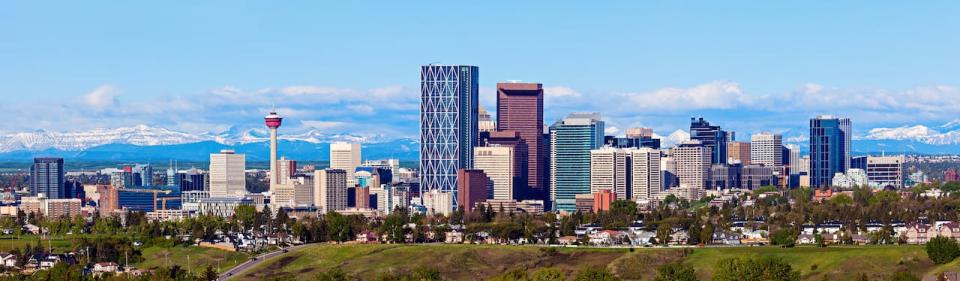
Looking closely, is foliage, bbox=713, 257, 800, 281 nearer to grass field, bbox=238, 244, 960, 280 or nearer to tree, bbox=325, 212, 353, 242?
grass field, bbox=238, 244, 960, 280

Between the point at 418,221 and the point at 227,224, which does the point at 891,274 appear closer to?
the point at 418,221

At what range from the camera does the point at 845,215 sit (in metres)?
178

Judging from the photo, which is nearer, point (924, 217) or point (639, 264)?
point (639, 264)

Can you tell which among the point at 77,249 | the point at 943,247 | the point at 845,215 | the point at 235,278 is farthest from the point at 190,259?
the point at 845,215

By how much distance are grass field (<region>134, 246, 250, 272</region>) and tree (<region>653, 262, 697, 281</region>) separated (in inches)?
1345

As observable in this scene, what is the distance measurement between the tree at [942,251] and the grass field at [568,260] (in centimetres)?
67

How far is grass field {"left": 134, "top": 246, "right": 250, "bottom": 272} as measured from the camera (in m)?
136

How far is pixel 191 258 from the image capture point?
142625mm

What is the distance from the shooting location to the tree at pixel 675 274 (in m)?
111

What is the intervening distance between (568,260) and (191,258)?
30745mm

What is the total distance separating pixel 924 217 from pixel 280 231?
64130 mm

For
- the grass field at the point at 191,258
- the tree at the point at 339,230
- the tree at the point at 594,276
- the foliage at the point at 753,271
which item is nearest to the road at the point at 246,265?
the grass field at the point at 191,258

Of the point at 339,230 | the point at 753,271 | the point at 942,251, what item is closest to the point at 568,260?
the point at 753,271

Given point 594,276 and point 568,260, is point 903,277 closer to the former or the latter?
point 594,276
